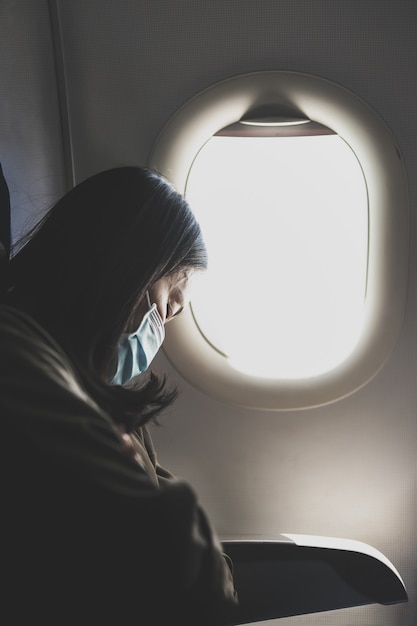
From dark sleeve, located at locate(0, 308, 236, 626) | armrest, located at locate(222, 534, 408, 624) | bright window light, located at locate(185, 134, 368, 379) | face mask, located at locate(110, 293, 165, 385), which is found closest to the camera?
dark sleeve, located at locate(0, 308, 236, 626)

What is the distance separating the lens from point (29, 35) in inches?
63.6

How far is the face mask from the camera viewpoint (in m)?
1.26

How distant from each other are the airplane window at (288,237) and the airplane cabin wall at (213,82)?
39mm

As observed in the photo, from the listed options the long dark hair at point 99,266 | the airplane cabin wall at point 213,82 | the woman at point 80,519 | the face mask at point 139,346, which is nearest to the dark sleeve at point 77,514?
the woman at point 80,519

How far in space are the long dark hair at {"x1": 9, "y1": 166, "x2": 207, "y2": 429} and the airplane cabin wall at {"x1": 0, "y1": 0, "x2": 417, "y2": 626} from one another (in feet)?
1.73

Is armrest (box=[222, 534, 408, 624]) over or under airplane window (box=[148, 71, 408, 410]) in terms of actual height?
under

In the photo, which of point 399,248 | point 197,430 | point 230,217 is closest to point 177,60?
point 230,217

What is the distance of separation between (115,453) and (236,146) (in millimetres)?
1055

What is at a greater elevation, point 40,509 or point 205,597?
point 40,509

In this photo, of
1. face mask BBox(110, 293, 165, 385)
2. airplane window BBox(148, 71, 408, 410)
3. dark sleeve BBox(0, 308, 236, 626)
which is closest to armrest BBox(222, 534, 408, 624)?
airplane window BBox(148, 71, 408, 410)

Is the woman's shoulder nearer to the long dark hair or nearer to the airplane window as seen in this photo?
the long dark hair

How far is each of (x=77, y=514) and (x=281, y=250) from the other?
3.50 feet

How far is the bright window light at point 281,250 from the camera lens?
67.1 inches

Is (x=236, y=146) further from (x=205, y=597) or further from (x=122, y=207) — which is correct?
(x=205, y=597)
